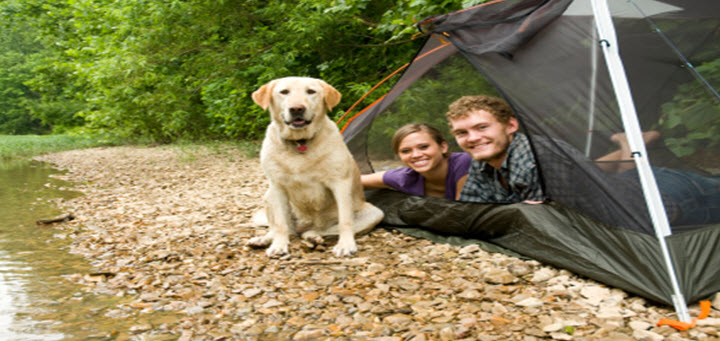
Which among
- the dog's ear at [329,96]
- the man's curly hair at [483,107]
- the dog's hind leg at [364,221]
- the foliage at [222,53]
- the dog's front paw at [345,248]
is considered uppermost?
the foliage at [222,53]

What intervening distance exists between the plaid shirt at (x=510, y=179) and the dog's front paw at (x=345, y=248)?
0.94 meters

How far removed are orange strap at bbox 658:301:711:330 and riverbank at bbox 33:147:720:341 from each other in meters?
0.03

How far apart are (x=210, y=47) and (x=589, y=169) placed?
8583 millimetres

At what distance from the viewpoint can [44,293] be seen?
3.06 metres

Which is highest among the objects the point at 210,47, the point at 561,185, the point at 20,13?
the point at 20,13

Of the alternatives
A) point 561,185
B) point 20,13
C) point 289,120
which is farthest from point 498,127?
point 20,13

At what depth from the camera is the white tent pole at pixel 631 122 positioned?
2.48 m

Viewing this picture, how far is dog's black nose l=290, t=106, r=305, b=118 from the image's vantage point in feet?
11.6

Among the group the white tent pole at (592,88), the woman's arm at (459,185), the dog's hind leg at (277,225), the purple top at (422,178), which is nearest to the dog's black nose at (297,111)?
the dog's hind leg at (277,225)

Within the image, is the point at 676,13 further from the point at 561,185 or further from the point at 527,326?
the point at 527,326

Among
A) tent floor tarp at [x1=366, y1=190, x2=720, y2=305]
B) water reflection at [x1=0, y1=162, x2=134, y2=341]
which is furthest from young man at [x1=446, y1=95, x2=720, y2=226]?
water reflection at [x1=0, y1=162, x2=134, y2=341]

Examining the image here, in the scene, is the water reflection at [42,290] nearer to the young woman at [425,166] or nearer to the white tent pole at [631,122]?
the young woman at [425,166]

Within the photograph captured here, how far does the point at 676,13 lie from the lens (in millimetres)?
2867

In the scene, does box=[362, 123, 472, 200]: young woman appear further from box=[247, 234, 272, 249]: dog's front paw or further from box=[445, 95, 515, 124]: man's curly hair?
box=[247, 234, 272, 249]: dog's front paw
